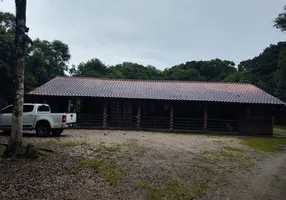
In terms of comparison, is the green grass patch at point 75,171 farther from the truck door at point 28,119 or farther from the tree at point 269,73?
the tree at point 269,73

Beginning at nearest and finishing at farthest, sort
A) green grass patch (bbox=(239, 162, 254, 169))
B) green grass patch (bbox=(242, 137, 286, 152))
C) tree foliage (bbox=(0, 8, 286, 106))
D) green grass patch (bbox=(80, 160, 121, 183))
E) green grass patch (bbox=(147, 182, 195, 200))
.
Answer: green grass patch (bbox=(147, 182, 195, 200))
green grass patch (bbox=(80, 160, 121, 183))
green grass patch (bbox=(239, 162, 254, 169))
green grass patch (bbox=(242, 137, 286, 152))
tree foliage (bbox=(0, 8, 286, 106))

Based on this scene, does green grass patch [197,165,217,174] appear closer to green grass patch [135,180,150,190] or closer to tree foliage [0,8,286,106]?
green grass patch [135,180,150,190]

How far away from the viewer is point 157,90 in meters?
21.7

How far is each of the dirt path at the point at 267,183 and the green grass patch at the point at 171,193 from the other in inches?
45.6

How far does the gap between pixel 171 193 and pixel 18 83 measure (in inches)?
201

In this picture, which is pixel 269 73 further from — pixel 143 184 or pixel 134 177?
pixel 143 184

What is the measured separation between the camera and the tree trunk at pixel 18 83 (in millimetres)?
7082

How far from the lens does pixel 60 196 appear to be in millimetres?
4723

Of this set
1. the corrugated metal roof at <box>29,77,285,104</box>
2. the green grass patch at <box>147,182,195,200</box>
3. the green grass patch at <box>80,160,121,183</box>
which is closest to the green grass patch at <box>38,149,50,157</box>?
the green grass patch at <box>80,160,121,183</box>

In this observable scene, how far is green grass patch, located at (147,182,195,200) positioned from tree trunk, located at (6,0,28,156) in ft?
13.2

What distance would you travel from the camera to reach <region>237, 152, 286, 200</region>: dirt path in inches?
217

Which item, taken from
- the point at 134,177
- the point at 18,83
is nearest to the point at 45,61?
the point at 18,83

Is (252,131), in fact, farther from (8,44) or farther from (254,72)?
(254,72)

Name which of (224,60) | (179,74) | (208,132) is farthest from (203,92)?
(224,60)
